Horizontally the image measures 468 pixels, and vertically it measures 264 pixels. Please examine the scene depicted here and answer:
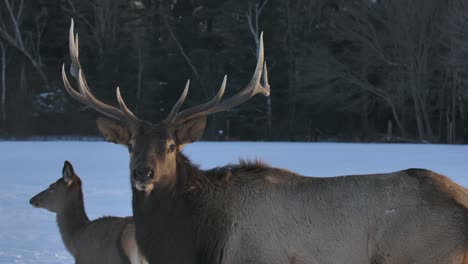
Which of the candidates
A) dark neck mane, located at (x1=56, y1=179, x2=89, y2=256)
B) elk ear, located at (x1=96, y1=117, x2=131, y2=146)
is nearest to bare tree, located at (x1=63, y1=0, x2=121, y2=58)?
dark neck mane, located at (x1=56, y1=179, x2=89, y2=256)

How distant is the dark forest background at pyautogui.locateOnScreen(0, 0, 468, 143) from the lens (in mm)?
36062

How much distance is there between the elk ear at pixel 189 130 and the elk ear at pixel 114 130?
16.6 inches

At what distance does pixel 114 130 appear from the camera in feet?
20.5

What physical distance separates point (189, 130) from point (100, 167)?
14213 millimetres

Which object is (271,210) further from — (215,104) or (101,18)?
(101,18)

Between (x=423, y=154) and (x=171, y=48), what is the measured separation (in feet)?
62.4

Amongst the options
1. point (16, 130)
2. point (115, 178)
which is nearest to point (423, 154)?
point (115, 178)

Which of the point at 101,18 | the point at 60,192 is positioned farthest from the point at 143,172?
the point at 101,18

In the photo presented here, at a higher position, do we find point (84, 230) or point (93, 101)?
point (93, 101)

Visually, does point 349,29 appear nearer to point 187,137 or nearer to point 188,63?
point 188,63

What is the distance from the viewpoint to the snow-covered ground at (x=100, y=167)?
10.3 m

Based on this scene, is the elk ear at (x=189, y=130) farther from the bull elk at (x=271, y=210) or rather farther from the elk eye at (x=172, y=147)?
the elk eye at (x=172, y=147)

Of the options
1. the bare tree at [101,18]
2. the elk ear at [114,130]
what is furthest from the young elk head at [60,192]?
the bare tree at [101,18]

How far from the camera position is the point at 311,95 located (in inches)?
1447
